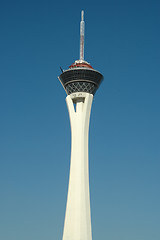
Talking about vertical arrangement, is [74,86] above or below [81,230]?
above

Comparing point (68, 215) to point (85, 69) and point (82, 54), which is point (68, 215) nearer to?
point (85, 69)

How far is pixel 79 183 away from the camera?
270 ft

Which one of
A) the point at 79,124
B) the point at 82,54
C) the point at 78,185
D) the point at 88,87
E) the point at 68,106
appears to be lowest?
the point at 78,185

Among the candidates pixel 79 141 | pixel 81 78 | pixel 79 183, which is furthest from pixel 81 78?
pixel 79 183

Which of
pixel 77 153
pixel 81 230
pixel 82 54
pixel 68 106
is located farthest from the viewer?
pixel 82 54

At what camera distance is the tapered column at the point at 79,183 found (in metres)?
80.1

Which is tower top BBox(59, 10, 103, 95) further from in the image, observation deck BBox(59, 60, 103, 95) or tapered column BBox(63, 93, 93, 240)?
tapered column BBox(63, 93, 93, 240)

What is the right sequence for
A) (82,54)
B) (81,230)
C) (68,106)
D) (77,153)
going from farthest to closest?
(82,54) < (68,106) < (77,153) < (81,230)

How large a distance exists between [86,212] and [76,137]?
18104mm

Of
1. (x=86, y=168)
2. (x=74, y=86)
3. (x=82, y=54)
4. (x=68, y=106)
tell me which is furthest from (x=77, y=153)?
(x=82, y=54)

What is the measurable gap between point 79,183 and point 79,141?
10.2m

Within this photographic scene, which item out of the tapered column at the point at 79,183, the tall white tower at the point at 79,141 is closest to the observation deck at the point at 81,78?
→ the tall white tower at the point at 79,141

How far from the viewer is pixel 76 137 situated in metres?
86.8

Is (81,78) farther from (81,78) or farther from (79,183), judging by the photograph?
(79,183)
